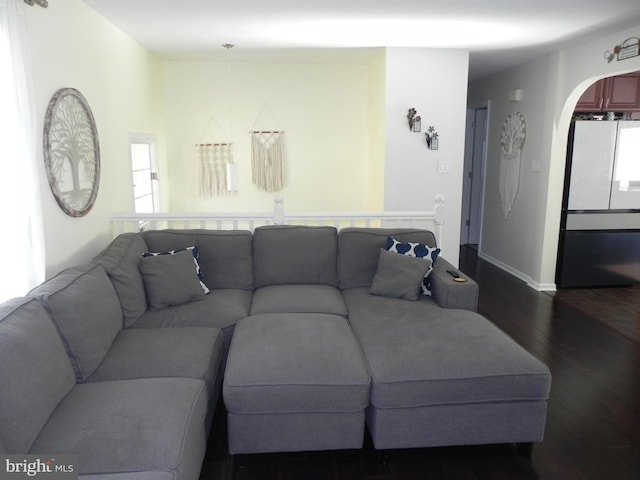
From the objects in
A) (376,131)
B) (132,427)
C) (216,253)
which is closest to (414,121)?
(376,131)

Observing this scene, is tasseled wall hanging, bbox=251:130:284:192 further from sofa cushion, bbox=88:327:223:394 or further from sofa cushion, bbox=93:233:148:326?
sofa cushion, bbox=88:327:223:394

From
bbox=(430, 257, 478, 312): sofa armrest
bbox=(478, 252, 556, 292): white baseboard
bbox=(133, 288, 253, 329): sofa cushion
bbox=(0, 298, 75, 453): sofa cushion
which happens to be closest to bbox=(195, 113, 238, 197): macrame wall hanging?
bbox=(133, 288, 253, 329): sofa cushion

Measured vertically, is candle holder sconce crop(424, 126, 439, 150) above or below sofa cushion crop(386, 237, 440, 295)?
above

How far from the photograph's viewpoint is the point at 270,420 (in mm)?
2166

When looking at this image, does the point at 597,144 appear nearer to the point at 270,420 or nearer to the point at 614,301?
the point at 614,301

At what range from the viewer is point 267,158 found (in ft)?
18.5

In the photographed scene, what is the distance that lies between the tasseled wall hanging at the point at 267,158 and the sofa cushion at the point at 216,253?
2301 millimetres

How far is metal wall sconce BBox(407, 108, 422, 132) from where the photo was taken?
4703 millimetres

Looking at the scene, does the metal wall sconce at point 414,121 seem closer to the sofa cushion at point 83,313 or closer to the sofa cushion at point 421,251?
the sofa cushion at point 421,251

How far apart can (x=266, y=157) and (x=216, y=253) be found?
2.46 m

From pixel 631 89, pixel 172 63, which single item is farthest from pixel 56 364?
pixel 631 89

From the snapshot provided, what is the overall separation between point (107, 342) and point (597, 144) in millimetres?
4834

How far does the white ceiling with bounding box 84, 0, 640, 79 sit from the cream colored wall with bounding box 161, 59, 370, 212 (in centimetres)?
49

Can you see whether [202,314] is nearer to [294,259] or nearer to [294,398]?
[294,259]
